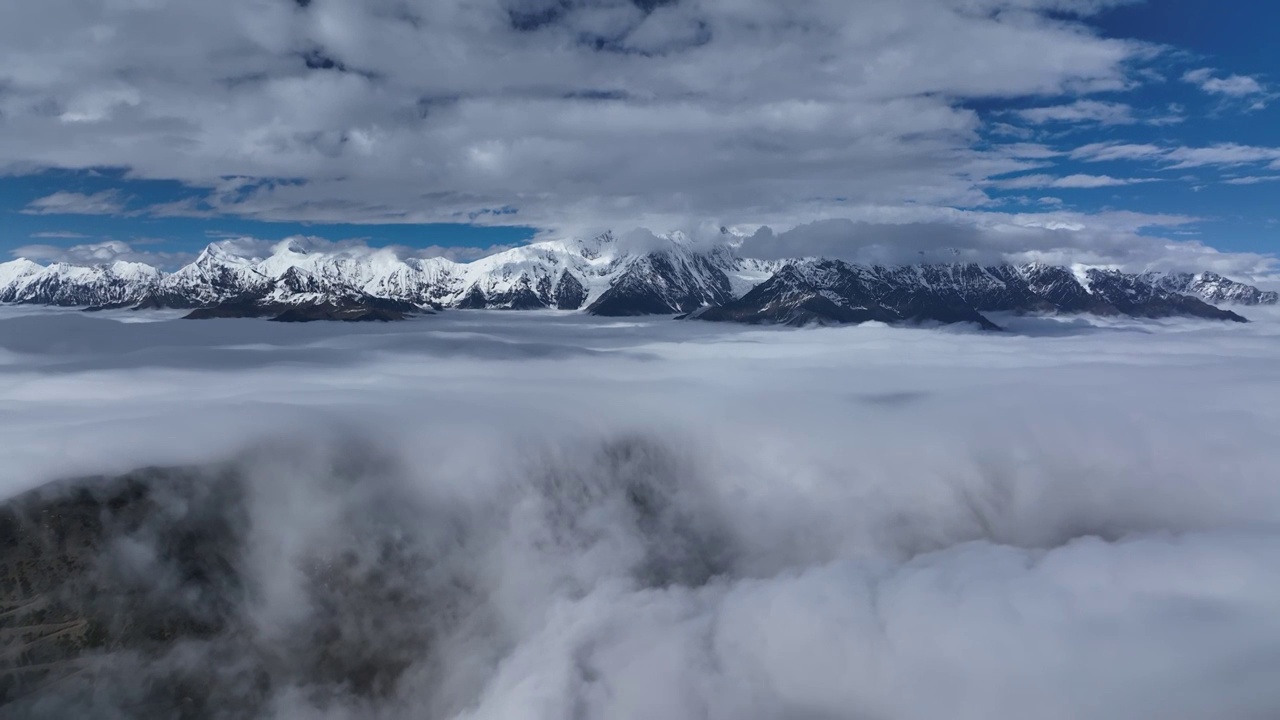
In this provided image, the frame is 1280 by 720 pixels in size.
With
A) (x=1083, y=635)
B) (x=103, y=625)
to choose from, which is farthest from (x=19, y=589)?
(x=1083, y=635)

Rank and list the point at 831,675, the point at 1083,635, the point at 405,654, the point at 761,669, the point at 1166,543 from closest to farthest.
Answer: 1. the point at 1083,635
2. the point at 831,675
3. the point at 761,669
4. the point at 1166,543
5. the point at 405,654

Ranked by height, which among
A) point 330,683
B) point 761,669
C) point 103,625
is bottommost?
point 330,683

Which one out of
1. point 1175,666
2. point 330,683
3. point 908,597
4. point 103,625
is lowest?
point 330,683

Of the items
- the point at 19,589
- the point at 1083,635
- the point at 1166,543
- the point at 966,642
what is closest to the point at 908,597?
the point at 966,642

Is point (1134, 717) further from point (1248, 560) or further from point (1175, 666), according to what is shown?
point (1248, 560)

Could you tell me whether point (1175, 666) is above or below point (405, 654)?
above

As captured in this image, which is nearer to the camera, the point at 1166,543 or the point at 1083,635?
the point at 1083,635

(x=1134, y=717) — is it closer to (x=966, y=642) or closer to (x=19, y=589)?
(x=966, y=642)

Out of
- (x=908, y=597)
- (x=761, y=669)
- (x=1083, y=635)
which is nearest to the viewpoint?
(x=1083, y=635)

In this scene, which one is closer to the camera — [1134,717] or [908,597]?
[1134,717]
